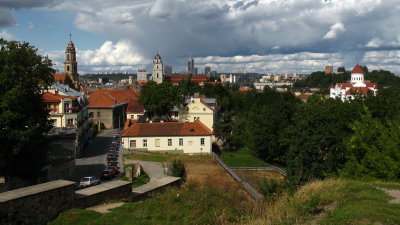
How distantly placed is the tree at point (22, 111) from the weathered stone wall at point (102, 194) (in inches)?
377

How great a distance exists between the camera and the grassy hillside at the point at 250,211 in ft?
34.4

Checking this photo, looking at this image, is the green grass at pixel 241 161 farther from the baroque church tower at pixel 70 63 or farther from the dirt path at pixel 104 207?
the baroque church tower at pixel 70 63

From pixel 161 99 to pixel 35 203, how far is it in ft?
144

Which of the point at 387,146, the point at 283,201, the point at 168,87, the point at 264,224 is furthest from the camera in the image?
the point at 168,87

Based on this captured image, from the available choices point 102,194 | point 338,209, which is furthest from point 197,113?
point 338,209

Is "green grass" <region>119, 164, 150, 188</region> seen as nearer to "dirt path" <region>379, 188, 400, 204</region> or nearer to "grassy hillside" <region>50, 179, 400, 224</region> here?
"grassy hillside" <region>50, 179, 400, 224</region>

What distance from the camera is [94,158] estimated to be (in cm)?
3594

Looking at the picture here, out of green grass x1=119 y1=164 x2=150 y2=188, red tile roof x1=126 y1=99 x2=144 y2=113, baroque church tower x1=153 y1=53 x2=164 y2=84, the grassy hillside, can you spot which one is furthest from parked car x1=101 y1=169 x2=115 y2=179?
baroque church tower x1=153 y1=53 x2=164 y2=84

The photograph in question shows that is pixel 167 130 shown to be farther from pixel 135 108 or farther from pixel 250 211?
pixel 250 211

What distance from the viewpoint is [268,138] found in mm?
46125

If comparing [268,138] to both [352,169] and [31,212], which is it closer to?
[352,169]

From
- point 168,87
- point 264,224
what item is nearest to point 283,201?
point 264,224

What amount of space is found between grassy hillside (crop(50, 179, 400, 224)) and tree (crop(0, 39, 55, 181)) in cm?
1171

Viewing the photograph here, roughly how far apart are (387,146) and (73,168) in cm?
2337
